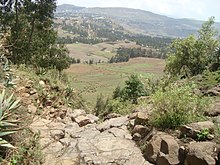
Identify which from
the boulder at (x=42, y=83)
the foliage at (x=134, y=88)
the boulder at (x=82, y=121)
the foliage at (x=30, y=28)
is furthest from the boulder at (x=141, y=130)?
the foliage at (x=30, y=28)

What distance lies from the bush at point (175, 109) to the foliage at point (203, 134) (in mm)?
775

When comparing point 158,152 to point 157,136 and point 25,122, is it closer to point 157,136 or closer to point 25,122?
point 157,136

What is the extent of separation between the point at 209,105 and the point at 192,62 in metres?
15.9

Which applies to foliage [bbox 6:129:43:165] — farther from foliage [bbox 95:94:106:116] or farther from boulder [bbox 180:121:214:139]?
foliage [bbox 95:94:106:116]

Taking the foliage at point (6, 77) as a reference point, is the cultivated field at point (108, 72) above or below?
below

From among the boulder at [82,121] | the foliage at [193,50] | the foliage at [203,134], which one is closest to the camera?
the foliage at [203,134]

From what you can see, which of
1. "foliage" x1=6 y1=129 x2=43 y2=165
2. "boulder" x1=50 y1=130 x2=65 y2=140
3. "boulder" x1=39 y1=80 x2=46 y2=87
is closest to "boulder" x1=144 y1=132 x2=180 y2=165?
"foliage" x1=6 y1=129 x2=43 y2=165

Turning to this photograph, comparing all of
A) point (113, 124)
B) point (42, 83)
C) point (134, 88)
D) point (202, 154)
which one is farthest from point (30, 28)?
point (202, 154)

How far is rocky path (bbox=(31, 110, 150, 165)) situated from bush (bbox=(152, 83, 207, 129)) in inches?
31.6

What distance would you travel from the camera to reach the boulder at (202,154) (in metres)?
4.69

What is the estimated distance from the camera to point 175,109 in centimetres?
609

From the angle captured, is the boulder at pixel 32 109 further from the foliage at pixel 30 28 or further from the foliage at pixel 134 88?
the foliage at pixel 30 28

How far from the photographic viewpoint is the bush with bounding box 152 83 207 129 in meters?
6.07

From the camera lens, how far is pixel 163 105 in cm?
624
